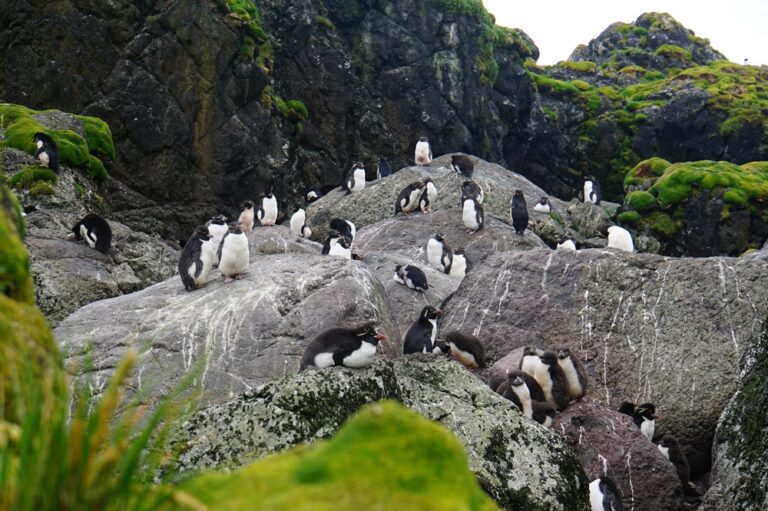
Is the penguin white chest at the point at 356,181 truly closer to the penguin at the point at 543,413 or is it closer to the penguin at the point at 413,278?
the penguin at the point at 413,278

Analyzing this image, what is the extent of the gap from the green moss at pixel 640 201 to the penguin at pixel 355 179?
45.9 ft

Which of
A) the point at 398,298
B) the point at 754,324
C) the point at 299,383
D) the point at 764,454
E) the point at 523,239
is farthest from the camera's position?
the point at 523,239

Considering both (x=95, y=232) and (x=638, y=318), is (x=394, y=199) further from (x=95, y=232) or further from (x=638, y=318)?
(x=638, y=318)

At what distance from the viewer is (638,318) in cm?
1723

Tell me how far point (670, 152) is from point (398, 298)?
4117 centimetres

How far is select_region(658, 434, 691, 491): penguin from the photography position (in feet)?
46.8

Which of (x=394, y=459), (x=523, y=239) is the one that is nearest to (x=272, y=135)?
(x=523, y=239)

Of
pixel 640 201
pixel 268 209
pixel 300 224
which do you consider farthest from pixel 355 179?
pixel 640 201

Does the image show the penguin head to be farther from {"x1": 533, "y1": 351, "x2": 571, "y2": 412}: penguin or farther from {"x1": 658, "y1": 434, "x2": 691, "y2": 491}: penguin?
{"x1": 658, "y1": 434, "x2": 691, "y2": 491}: penguin

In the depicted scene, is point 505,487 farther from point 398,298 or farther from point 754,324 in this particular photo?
point 398,298

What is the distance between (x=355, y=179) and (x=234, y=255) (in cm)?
1858

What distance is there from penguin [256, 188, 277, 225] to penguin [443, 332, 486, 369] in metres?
14.0

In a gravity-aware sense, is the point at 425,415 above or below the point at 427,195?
below

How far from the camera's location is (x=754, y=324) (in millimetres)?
16500
